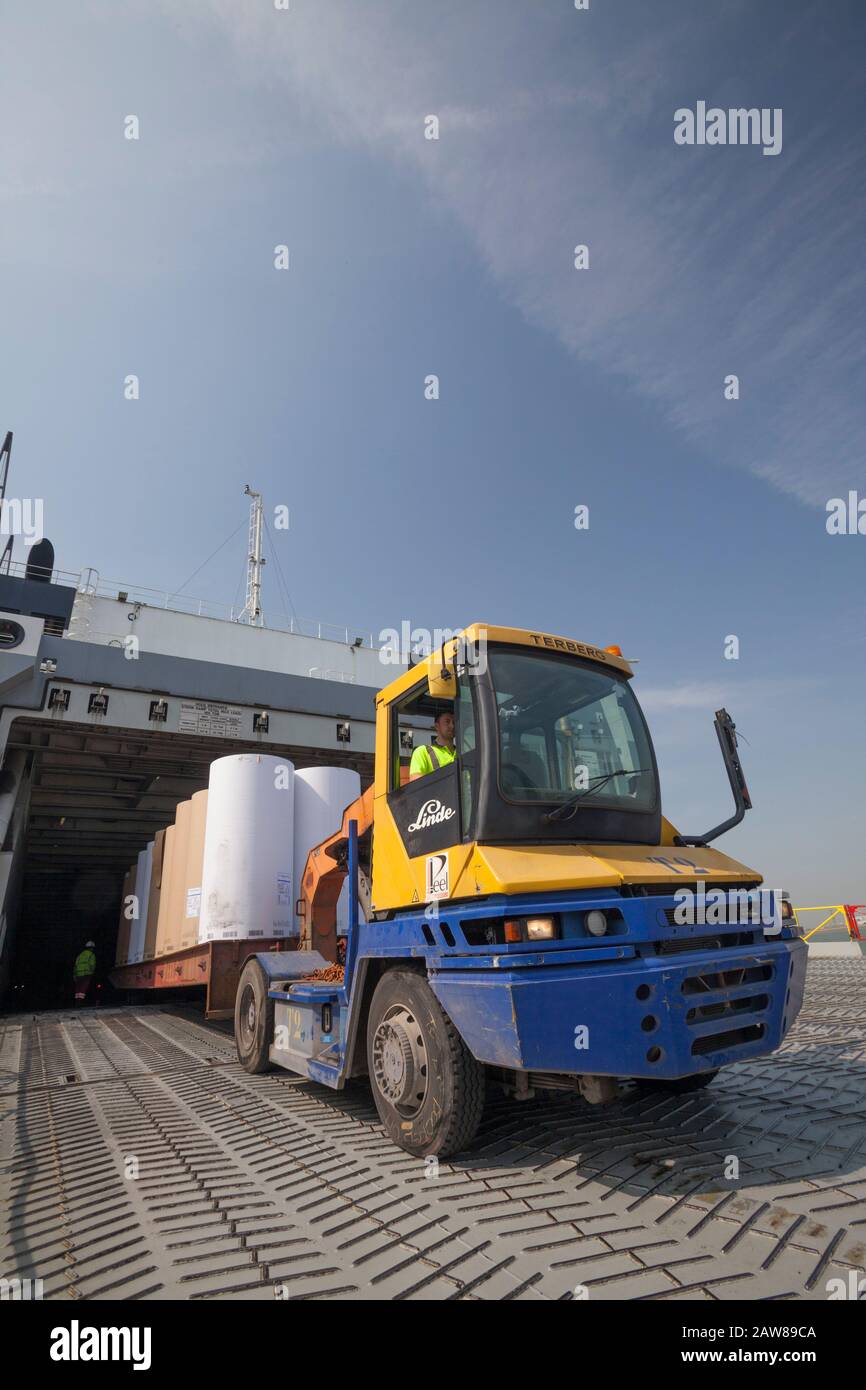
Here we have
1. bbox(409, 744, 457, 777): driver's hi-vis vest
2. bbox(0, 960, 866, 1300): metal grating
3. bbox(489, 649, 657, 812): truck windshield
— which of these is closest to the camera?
bbox(0, 960, 866, 1300): metal grating

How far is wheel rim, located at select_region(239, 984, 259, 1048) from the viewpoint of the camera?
6160 mm

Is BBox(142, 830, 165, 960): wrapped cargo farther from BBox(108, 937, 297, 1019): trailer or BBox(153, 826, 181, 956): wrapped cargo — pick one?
BBox(108, 937, 297, 1019): trailer

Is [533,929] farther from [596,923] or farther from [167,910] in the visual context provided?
[167,910]

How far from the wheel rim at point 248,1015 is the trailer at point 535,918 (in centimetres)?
160

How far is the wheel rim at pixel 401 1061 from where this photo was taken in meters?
3.50

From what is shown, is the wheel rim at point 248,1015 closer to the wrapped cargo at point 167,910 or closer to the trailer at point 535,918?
the trailer at point 535,918

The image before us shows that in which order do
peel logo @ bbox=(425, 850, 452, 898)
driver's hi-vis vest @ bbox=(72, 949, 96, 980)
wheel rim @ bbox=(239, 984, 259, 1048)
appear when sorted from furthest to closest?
driver's hi-vis vest @ bbox=(72, 949, 96, 980) < wheel rim @ bbox=(239, 984, 259, 1048) < peel logo @ bbox=(425, 850, 452, 898)

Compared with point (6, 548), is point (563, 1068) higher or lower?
A: lower

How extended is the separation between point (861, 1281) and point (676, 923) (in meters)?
1.28

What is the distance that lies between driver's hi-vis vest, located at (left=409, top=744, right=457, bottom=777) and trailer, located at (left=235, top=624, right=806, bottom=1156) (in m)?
0.06
